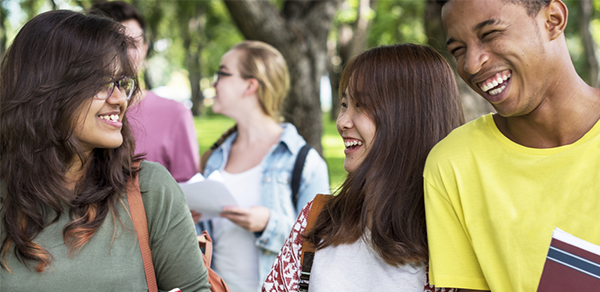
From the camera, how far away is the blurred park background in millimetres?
5340

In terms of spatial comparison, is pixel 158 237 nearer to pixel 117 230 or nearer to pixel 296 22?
pixel 117 230

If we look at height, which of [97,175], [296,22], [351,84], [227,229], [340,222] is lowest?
[227,229]

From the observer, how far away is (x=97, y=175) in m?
1.90

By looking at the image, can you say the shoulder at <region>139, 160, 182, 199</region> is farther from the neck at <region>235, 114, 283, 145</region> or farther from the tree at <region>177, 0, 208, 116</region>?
the tree at <region>177, 0, 208, 116</region>

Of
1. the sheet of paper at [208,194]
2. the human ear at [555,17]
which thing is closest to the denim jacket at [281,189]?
the sheet of paper at [208,194]

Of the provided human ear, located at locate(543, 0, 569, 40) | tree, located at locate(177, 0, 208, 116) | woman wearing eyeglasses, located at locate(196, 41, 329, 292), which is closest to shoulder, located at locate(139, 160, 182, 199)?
woman wearing eyeglasses, located at locate(196, 41, 329, 292)

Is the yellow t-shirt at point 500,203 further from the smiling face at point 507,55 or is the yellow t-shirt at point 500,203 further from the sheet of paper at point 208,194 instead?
the sheet of paper at point 208,194

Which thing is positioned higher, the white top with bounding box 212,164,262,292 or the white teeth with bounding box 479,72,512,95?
the white teeth with bounding box 479,72,512,95

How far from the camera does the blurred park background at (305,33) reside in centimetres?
534

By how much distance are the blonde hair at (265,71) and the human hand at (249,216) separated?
0.89 metres

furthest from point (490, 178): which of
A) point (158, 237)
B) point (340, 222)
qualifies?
point (158, 237)

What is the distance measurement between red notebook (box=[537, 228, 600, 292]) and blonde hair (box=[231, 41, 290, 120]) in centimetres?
244

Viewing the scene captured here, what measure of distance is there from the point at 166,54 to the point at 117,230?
39.2 m

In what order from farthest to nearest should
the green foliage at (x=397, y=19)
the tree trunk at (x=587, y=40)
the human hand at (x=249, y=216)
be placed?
the green foliage at (x=397, y=19) → the tree trunk at (x=587, y=40) → the human hand at (x=249, y=216)
